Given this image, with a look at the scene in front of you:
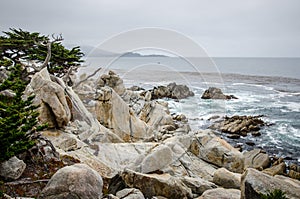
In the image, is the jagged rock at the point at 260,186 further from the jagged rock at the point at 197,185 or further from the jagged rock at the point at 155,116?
the jagged rock at the point at 155,116

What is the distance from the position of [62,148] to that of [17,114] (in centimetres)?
340

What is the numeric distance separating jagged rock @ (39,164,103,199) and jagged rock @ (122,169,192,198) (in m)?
1.88

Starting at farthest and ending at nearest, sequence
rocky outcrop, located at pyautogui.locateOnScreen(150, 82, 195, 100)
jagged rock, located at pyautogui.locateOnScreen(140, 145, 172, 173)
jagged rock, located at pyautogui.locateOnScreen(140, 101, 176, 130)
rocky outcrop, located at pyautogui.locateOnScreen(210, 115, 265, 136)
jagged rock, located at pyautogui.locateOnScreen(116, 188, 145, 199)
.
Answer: rocky outcrop, located at pyautogui.locateOnScreen(150, 82, 195, 100) → rocky outcrop, located at pyautogui.locateOnScreen(210, 115, 265, 136) → jagged rock, located at pyautogui.locateOnScreen(140, 101, 176, 130) → jagged rock, located at pyautogui.locateOnScreen(140, 145, 172, 173) → jagged rock, located at pyautogui.locateOnScreen(116, 188, 145, 199)

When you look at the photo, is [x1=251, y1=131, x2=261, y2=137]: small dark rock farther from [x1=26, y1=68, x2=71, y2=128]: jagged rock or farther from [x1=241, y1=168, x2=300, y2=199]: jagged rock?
[x1=26, y1=68, x2=71, y2=128]: jagged rock

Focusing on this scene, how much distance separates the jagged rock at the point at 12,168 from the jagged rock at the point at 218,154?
8088mm

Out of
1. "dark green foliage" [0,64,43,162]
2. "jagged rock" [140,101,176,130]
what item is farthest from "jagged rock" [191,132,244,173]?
"dark green foliage" [0,64,43,162]

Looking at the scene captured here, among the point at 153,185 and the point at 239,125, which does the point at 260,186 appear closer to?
the point at 153,185

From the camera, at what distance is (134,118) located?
14336mm

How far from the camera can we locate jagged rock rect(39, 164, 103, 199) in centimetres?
559

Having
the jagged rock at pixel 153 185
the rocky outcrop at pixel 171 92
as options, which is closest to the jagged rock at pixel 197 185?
the jagged rock at pixel 153 185

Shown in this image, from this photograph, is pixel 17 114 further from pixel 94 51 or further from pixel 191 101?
pixel 191 101

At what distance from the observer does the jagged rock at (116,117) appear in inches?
→ 531

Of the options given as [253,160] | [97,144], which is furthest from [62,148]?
[253,160]

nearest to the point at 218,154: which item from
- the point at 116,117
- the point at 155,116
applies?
the point at 116,117
